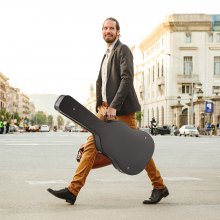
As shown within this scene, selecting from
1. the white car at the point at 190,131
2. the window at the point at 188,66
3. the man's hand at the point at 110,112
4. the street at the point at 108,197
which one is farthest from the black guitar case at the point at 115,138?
the window at the point at 188,66

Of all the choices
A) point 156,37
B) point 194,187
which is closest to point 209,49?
point 156,37

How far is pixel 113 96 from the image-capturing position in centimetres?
709

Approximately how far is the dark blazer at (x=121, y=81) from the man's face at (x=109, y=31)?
117 millimetres

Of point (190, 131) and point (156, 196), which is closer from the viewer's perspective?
point (156, 196)

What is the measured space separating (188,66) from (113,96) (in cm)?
8820

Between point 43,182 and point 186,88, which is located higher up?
point 186,88

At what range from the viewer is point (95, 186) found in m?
9.22

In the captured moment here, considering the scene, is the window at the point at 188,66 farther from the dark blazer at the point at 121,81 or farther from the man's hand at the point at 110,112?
the man's hand at the point at 110,112

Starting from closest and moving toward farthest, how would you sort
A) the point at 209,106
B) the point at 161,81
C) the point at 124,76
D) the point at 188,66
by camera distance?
the point at 124,76, the point at 209,106, the point at 188,66, the point at 161,81

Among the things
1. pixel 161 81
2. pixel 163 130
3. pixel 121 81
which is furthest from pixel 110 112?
pixel 161 81

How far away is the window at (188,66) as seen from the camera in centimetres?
9381

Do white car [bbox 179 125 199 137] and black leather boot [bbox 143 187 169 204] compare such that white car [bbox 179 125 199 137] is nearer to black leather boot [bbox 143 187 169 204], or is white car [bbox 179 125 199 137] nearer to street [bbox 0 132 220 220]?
street [bbox 0 132 220 220]

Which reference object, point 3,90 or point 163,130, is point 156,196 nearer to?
point 163,130

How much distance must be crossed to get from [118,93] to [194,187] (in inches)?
109
